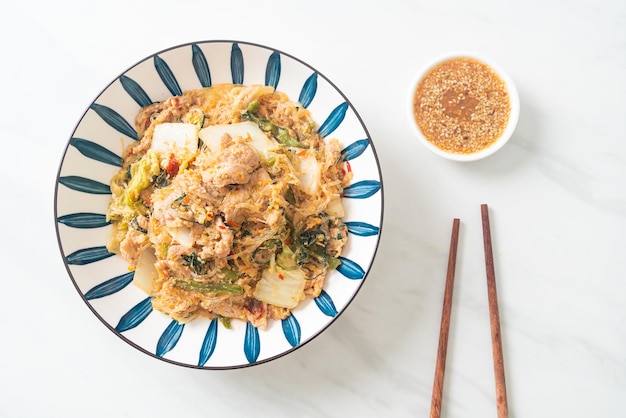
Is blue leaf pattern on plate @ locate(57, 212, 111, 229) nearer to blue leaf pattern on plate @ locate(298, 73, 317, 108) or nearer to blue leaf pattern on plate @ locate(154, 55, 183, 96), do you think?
blue leaf pattern on plate @ locate(154, 55, 183, 96)

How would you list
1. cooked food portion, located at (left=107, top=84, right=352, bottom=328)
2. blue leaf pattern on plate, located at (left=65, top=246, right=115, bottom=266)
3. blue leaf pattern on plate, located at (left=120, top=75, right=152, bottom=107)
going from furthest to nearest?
blue leaf pattern on plate, located at (left=120, top=75, right=152, bottom=107) → blue leaf pattern on plate, located at (left=65, top=246, right=115, bottom=266) → cooked food portion, located at (left=107, top=84, right=352, bottom=328)

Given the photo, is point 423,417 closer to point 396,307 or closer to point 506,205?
point 396,307

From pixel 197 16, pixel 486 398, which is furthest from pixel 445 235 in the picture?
pixel 197 16

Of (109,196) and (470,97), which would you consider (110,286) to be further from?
(470,97)

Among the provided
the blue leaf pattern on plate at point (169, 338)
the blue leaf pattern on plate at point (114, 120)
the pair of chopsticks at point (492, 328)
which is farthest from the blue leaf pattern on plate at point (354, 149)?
the blue leaf pattern on plate at point (169, 338)

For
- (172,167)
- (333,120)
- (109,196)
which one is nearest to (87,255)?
(109,196)

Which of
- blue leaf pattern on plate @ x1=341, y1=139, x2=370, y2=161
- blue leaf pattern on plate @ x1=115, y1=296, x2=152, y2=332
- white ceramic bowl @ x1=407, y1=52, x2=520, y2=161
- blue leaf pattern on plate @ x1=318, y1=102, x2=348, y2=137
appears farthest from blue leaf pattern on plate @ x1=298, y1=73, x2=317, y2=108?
blue leaf pattern on plate @ x1=115, y1=296, x2=152, y2=332

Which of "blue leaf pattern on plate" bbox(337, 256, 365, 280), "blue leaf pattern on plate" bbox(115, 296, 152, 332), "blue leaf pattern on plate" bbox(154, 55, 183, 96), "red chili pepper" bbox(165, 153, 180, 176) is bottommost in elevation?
"blue leaf pattern on plate" bbox(115, 296, 152, 332)
